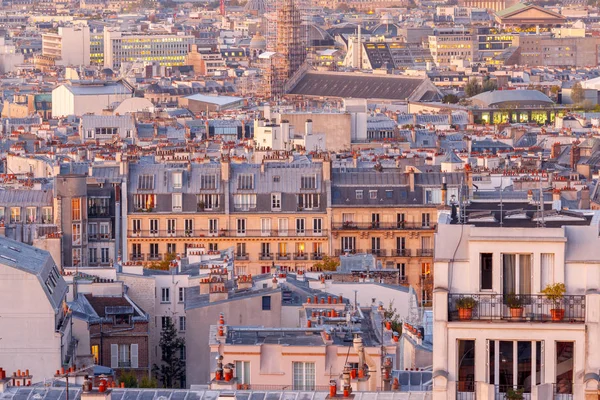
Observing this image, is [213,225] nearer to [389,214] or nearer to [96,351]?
[389,214]

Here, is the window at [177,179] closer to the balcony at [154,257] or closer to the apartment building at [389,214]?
the balcony at [154,257]

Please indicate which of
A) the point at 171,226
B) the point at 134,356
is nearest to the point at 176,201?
the point at 171,226

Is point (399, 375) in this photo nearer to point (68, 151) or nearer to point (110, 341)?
point (110, 341)

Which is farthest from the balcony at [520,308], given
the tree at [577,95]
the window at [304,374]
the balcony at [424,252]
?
the tree at [577,95]

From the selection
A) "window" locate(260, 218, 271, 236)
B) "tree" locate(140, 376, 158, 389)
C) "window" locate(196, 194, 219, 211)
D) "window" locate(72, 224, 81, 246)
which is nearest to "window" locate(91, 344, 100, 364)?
"tree" locate(140, 376, 158, 389)

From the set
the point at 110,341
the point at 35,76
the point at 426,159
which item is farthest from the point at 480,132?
the point at 35,76
